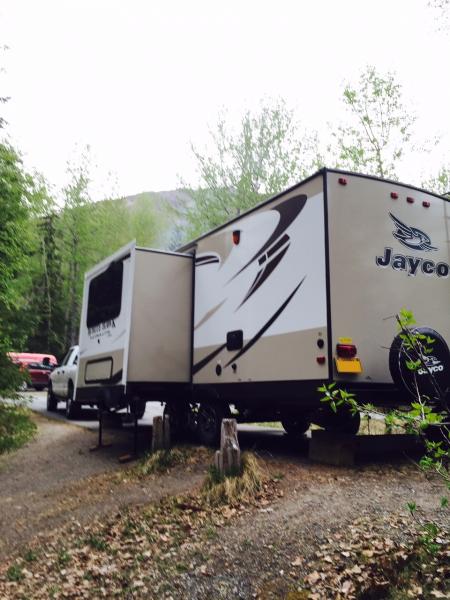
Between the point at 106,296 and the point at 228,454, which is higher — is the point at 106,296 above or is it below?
above

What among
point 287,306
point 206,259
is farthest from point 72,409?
point 287,306

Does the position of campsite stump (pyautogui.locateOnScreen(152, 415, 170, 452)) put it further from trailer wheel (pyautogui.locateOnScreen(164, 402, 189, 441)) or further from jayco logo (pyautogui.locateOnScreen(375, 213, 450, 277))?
jayco logo (pyautogui.locateOnScreen(375, 213, 450, 277))

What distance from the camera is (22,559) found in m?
5.22

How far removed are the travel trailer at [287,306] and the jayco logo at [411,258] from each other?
0.05 feet

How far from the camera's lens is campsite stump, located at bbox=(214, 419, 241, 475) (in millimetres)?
6074

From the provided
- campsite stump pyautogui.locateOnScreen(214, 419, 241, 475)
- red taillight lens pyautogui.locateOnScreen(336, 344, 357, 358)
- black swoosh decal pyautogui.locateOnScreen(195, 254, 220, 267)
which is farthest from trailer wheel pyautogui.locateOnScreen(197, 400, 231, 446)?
red taillight lens pyautogui.locateOnScreen(336, 344, 357, 358)

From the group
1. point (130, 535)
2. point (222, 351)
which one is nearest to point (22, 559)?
point (130, 535)

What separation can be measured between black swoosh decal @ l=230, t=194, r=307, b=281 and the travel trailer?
0.06ft

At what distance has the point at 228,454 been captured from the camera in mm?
6113

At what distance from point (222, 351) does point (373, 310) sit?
2550mm

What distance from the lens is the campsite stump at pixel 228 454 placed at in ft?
19.9

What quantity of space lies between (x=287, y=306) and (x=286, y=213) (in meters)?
1.25

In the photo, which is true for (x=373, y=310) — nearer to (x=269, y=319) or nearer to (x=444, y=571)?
(x=269, y=319)

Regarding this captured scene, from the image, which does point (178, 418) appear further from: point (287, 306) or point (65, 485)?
point (287, 306)
